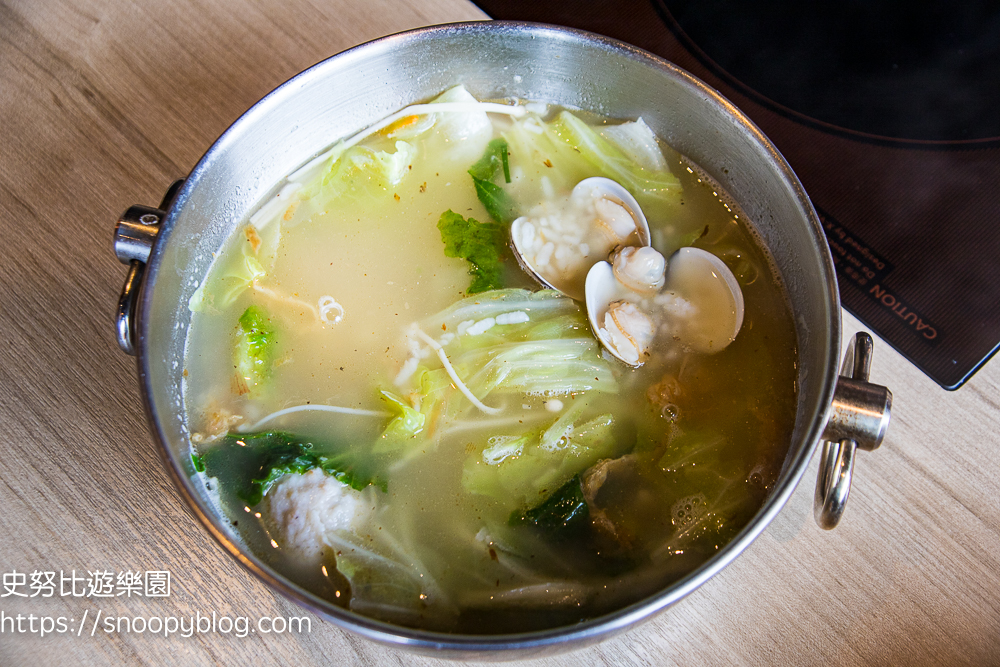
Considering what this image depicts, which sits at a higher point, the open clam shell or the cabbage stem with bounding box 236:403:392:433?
the open clam shell

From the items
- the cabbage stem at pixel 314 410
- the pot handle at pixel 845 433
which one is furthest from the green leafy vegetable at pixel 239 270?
the pot handle at pixel 845 433

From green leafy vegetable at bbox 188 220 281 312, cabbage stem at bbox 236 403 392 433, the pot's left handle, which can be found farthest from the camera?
green leafy vegetable at bbox 188 220 281 312

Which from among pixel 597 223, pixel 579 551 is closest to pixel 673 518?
pixel 579 551

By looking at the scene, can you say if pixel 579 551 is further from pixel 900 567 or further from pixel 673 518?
pixel 900 567

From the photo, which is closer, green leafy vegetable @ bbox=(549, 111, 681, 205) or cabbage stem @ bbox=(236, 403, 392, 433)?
cabbage stem @ bbox=(236, 403, 392, 433)

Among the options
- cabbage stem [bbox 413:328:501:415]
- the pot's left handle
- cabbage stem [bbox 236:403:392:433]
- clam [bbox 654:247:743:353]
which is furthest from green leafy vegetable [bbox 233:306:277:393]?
clam [bbox 654:247:743:353]

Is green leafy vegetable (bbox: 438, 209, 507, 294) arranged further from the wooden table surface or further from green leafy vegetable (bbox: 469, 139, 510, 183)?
the wooden table surface

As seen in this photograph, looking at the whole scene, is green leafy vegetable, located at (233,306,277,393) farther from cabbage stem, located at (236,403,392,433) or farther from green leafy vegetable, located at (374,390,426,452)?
green leafy vegetable, located at (374,390,426,452)

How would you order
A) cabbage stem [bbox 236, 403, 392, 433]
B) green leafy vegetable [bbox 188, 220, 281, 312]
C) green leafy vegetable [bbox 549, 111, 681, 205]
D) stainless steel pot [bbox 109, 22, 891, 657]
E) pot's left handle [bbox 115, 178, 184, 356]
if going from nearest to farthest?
stainless steel pot [bbox 109, 22, 891, 657] < pot's left handle [bbox 115, 178, 184, 356] < cabbage stem [bbox 236, 403, 392, 433] < green leafy vegetable [bbox 188, 220, 281, 312] < green leafy vegetable [bbox 549, 111, 681, 205]
